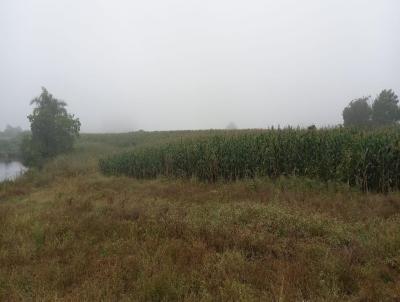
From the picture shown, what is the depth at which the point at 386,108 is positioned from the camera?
1801 inches

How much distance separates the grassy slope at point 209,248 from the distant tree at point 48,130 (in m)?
25.5

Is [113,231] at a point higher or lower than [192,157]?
lower

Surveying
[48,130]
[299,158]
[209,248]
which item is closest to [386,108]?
[299,158]

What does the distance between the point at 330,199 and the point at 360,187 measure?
2477 mm

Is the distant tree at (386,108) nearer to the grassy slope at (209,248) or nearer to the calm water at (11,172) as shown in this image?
the grassy slope at (209,248)

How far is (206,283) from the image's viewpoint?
5.61 meters

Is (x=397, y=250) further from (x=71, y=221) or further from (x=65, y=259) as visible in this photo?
(x=71, y=221)

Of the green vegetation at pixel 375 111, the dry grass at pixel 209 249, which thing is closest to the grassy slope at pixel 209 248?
the dry grass at pixel 209 249

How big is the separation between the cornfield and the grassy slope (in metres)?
1.74

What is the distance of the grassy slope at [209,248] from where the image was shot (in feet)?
18.0

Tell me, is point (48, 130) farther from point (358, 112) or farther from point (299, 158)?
point (358, 112)

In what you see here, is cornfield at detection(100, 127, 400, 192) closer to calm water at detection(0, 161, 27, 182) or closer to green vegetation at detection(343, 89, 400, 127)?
calm water at detection(0, 161, 27, 182)

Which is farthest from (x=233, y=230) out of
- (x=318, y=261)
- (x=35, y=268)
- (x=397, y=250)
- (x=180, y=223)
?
(x=35, y=268)

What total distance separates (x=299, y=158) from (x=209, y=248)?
898 centimetres
